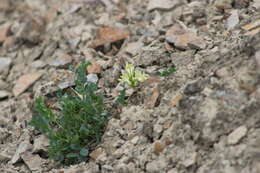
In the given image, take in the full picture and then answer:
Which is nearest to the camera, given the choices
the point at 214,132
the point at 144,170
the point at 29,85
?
the point at 214,132

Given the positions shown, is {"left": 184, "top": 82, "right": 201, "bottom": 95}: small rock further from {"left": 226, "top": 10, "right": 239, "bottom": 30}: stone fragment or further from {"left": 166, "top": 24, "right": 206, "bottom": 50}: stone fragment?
{"left": 226, "top": 10, "right": 239, "bottom": 30}: stone fragment

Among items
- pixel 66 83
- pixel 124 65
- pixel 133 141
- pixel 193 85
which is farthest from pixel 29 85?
pixel 193 85

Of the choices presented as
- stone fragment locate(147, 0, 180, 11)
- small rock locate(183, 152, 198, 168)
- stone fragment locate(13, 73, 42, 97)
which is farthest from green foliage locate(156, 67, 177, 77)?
stone fragment locate(13, 73, 42, 97)

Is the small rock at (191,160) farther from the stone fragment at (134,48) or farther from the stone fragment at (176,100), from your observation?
the stone fragment at (134,48)

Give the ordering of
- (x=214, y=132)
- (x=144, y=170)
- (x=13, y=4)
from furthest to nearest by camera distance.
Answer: (x=13, y=4) < (x=144, y=170) < (x=214, y=132)

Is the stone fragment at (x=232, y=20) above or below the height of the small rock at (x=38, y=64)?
above

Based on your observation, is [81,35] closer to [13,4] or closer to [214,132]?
[13,4]

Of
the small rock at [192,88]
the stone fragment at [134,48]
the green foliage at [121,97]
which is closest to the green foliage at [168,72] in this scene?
the green foliage at [121,97]
